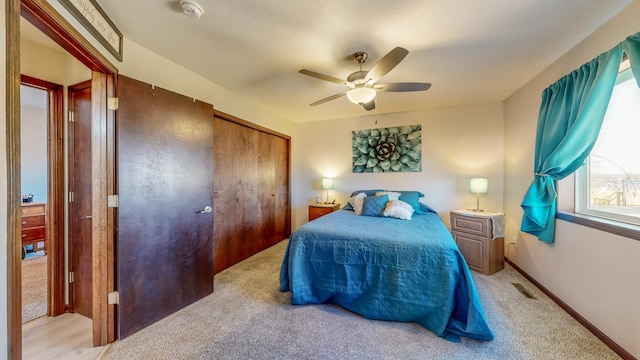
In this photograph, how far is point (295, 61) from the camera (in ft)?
7.82

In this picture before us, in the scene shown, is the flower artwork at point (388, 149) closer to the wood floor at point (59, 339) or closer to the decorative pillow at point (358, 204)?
the decorative pillow at point (358, 204)

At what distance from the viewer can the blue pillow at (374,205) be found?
3.29m

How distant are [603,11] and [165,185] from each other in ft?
12.2

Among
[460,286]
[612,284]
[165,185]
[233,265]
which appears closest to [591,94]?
[612,284]

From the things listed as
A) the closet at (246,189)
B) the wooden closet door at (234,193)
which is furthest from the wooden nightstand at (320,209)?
the wooden closet door at (234,193)

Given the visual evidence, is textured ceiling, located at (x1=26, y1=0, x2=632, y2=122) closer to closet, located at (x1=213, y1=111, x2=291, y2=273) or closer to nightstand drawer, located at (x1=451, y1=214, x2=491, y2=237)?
closet, located at (x1=213, y1=111, x2=291, y2=273)

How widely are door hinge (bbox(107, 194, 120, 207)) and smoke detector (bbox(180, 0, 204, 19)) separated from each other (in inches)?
58.0

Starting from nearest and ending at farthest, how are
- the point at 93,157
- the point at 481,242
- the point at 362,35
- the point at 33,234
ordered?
the point at 93,157
the point at 362,35
the point at 481,242
the point at 33,234

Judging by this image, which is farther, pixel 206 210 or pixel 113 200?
pixel 206 210

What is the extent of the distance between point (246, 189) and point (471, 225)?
3285 mm

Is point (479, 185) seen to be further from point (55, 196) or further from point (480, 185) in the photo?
point (55, 196)

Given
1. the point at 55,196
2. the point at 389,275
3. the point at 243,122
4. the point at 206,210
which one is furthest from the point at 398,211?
the point at 55,196

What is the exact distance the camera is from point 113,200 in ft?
5.74

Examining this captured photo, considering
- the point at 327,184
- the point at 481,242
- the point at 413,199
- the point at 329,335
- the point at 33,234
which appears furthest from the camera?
the point at 327,184
